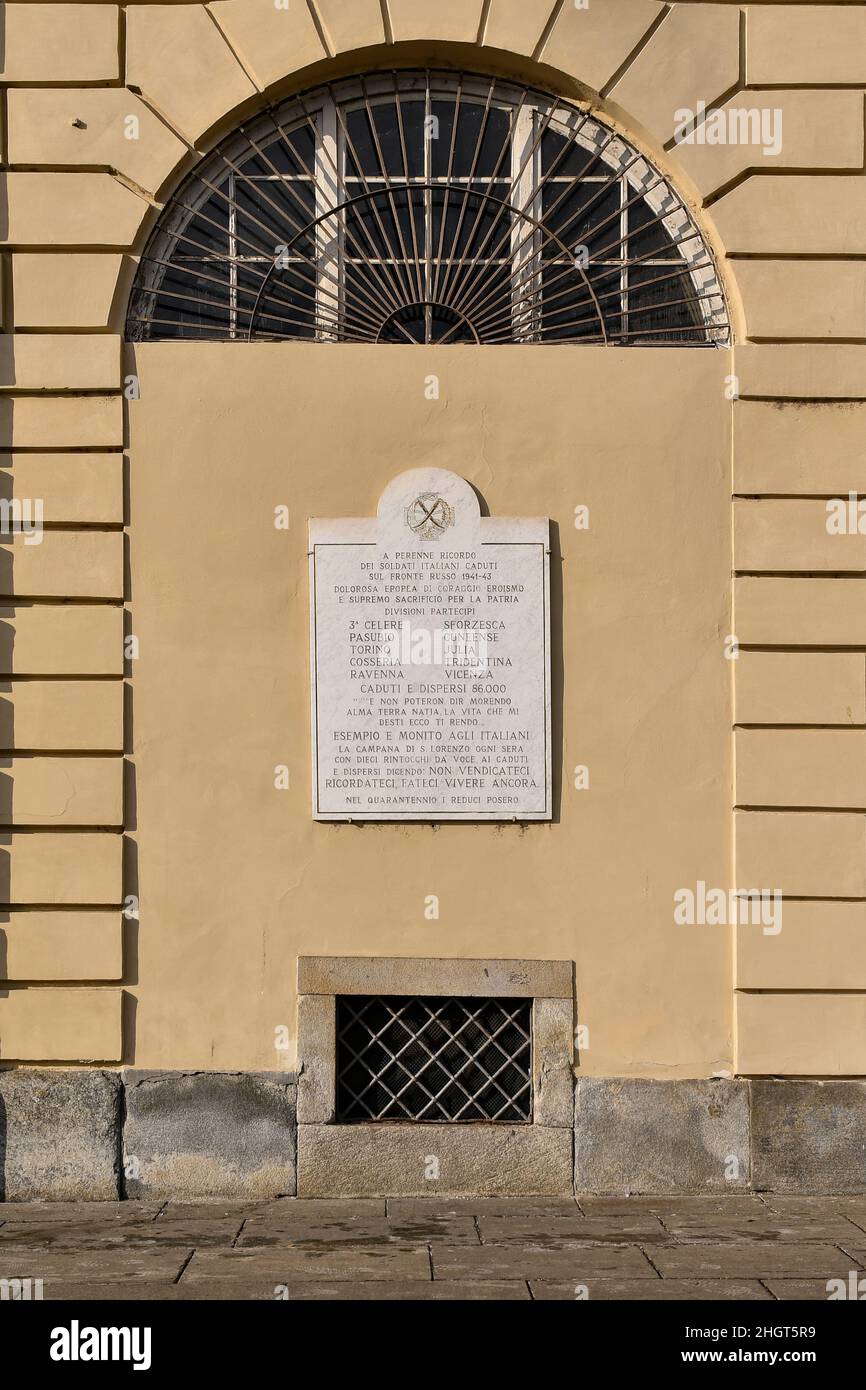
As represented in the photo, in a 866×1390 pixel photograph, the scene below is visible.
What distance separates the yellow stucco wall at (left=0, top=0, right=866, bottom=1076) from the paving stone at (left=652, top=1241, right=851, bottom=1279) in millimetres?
1179

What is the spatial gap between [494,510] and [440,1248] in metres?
3.99

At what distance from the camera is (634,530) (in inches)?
332

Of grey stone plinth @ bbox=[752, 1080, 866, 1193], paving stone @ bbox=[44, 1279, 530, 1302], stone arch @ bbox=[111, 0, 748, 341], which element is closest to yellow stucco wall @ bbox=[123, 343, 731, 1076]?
grey stone plinth @ bbox=[752, 1080, 866, 1193]

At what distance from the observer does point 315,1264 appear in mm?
7008

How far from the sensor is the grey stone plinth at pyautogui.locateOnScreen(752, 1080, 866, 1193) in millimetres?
8180

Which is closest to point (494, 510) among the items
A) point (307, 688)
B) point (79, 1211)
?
point (307, 688)

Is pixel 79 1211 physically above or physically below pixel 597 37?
below

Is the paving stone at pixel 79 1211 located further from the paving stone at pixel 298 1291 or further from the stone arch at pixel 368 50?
the stone arch at pixel 368 50

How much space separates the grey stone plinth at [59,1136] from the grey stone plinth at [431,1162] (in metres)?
1.08

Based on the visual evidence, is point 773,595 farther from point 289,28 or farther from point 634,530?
point 289,28

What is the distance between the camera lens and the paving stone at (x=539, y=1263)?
683cm

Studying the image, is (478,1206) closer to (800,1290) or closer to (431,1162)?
(431,1162)

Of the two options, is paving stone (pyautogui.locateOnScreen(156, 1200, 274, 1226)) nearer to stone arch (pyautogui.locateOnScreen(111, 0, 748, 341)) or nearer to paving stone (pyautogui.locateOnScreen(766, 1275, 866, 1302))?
paving stone (pyautogui.locateOnScreen(766, 1275, 866, 1302))

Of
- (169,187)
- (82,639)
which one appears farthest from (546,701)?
(169,187)
